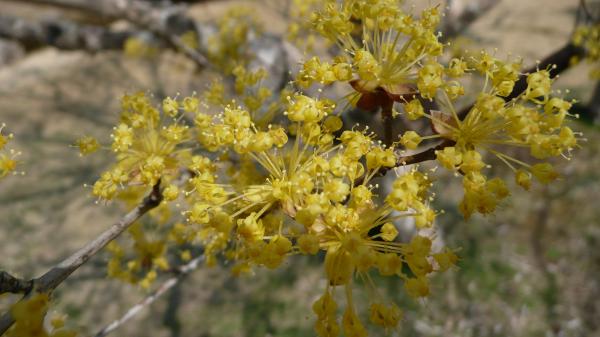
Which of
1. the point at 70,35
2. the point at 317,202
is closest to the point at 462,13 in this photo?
the point at 317,202

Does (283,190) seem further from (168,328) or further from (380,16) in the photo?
(168,328)

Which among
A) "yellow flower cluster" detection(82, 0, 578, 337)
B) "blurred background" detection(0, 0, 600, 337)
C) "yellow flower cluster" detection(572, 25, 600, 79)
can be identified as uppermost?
"yellow flower cluster" detection(82, 0, 578, 337)

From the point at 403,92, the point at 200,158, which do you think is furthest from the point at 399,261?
the point at 200,158

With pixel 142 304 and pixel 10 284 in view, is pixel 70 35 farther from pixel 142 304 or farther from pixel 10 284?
pixel 10 284

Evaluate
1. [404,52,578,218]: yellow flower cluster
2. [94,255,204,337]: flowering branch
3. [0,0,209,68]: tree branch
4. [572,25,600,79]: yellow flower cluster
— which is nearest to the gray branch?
[572,25,600,79]: yellow flower cluster

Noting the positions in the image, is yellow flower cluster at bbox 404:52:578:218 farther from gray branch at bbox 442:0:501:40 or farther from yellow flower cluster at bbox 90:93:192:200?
gray branch at bbox 442:0:501:40

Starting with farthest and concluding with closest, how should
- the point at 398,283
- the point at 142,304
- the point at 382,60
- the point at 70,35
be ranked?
the point at 70,35 → the point at 398,283 → the point at 142,304 → the point at 382,60

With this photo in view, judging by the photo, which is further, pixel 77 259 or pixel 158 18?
pixel 158 18
